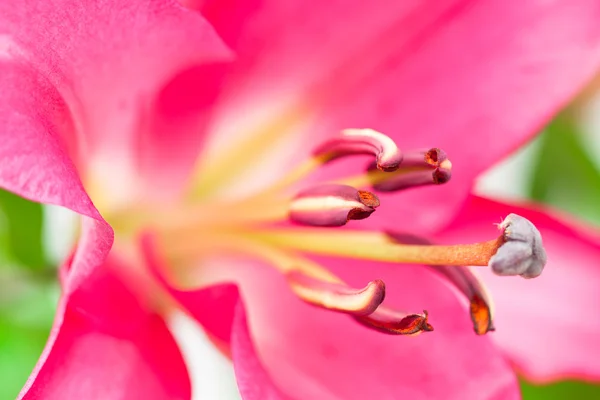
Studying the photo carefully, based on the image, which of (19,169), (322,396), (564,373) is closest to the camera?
(19,169)

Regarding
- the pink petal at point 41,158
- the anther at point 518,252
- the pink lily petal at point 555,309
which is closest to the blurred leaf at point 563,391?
the pink lily petal at point 555,309

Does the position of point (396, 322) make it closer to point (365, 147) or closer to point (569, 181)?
point (365, 147)

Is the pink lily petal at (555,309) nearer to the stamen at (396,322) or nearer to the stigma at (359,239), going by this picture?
the stigma at (359,239)

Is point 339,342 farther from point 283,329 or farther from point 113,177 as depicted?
point 113,177

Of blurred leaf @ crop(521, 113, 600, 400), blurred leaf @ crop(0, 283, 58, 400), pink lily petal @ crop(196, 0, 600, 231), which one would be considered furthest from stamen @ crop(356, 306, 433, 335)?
blurred leaf @ crop(521, 113, 600, 400)

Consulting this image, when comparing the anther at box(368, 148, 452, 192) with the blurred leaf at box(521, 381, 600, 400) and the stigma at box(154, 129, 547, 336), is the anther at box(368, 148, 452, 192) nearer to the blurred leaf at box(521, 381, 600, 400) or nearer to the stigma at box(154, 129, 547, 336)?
the stigma at box(154, 129, 547, 336)

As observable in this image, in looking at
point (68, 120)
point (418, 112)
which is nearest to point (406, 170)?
point (418, 112)

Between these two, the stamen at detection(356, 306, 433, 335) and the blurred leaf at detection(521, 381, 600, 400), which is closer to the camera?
the stamen at detection(356, 306, 433, 335)
